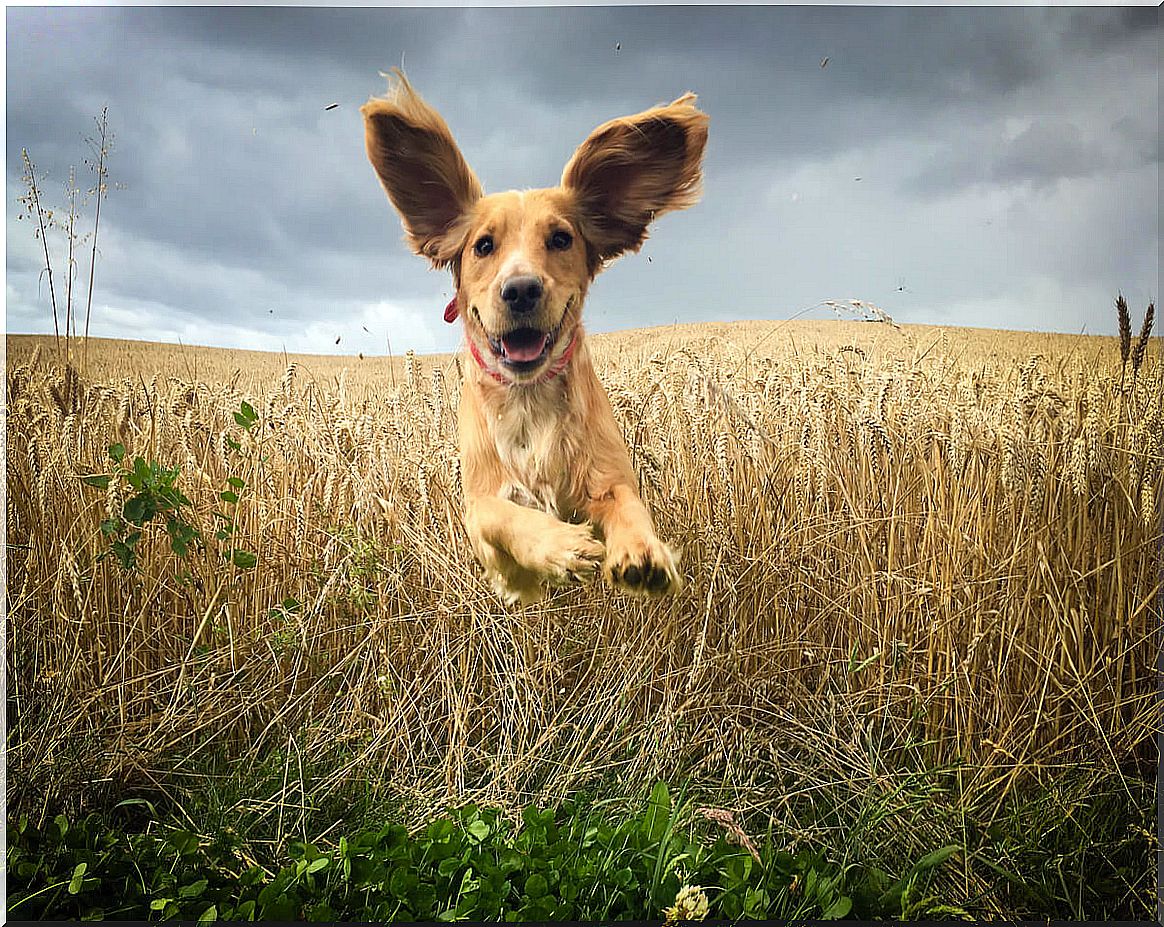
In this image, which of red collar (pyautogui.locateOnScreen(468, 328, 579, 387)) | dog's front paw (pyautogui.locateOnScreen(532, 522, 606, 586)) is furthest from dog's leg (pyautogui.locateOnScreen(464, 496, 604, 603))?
red collar (pyautogui.locateOnScreen(468, 328, 579, 387))

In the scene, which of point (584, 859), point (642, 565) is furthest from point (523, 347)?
point (584, 859)

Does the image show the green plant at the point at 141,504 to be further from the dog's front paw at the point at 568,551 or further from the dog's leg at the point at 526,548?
the dog's front paw at the point at 568,551

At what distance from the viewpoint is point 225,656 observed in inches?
94.0

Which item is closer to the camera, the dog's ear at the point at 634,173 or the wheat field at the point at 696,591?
the dog's ear at the point at 634,173

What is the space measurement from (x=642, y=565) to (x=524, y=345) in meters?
0.63

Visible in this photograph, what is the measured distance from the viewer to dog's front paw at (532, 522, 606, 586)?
2139 millimetres

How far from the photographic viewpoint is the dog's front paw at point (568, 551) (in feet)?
7.02

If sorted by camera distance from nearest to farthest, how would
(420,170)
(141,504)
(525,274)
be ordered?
(525,274) → (420,170) → (141,504)

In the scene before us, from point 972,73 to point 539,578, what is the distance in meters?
1.72

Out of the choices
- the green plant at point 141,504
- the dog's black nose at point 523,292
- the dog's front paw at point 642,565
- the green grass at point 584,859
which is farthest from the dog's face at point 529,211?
the green grass at point 584,859

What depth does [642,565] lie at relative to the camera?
2191 millimetres

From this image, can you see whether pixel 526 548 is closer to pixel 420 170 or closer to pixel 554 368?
pixel 554 368

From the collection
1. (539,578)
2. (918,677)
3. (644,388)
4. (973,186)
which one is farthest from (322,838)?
(973,186)

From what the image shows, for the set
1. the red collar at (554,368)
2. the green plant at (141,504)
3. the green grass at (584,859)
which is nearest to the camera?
the green grass at (584,859)
